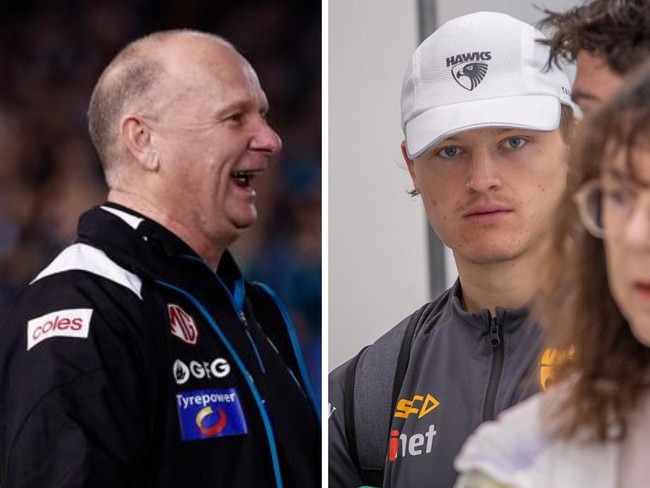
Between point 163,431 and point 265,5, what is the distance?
3.11 feet

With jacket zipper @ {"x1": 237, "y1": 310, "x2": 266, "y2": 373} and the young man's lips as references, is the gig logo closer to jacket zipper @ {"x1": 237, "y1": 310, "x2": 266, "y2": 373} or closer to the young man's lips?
jacket zipper @ {"x1": 237, "y1": 310, "x2": 266, "y2": 373}

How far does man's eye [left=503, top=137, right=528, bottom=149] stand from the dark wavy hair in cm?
43

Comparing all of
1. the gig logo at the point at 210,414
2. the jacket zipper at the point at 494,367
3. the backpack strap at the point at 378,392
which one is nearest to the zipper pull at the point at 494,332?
the jacket zipper at the point at 494,367

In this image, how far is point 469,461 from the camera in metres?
0.92

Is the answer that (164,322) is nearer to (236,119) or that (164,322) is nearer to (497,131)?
(236,119)

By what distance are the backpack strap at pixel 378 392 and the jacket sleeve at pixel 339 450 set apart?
1 cm

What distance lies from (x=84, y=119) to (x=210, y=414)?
0.71 m

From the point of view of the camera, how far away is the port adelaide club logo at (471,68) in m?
1.47

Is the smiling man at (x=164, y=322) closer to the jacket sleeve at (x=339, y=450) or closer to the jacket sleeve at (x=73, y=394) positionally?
the jacket sleeve at (x=73, y=394)

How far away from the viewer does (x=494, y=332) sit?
1428mm

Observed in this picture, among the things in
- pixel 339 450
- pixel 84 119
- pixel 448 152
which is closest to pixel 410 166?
pixel 448 152

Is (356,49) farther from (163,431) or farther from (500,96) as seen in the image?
(163,431)

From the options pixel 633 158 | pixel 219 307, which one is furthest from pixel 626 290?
pixel 219 307

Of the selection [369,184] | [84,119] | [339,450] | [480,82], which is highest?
[84,119]
